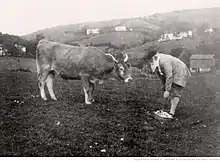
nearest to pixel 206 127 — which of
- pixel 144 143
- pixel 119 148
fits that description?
pixel 144 143

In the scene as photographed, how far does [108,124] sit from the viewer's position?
4.67m

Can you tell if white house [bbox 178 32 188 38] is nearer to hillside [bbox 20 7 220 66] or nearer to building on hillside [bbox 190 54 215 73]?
hillside [bbox 20 7 220 66]

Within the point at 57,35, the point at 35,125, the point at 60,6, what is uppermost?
the point at 60,6

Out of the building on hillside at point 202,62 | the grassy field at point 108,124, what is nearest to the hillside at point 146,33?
the building on hillside at point 202,62

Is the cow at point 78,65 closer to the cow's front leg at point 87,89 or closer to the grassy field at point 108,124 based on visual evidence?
the cow's front leg at point 87,89

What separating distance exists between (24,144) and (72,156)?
0.74m

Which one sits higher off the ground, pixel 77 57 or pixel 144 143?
pixel 77 57

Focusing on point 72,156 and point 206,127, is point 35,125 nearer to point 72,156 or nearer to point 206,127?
point 72,156

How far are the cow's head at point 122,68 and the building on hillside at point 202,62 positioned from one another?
130 cm

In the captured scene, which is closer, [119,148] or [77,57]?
[119,148]

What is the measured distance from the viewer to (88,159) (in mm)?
4047

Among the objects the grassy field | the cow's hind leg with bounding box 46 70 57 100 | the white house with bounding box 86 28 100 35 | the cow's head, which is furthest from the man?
the cow's hind leg with bounding box 46 70 57 100

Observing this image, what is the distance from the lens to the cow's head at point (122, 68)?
19.6 feet

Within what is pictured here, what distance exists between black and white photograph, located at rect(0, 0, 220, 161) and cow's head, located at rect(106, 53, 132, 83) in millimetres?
21
